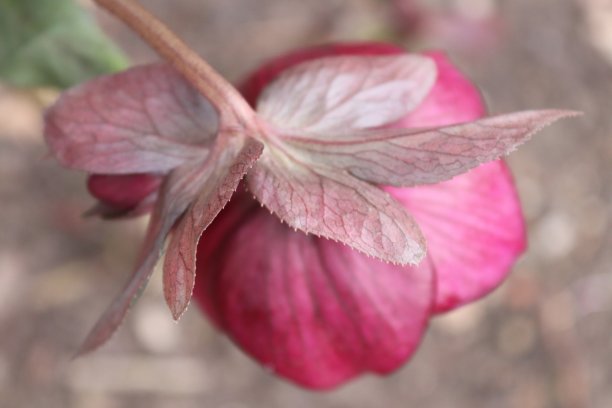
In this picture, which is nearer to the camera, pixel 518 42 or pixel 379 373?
pixel 379 373

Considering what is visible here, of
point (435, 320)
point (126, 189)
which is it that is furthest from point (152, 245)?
point (435, 320)

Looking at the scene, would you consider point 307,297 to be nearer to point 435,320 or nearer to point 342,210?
point 342,210

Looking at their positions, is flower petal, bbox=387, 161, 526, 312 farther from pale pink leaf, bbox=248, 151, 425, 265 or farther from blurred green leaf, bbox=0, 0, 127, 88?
blurred green leaf, bbox=0, 0, 127, 88

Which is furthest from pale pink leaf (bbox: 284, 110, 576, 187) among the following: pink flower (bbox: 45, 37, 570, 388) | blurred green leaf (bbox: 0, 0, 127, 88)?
blurred green leaf (bbox: 0, 0, 127, 88)

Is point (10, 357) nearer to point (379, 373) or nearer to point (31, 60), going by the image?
point (31, 60)

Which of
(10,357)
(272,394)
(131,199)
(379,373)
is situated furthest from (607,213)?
(131,199)

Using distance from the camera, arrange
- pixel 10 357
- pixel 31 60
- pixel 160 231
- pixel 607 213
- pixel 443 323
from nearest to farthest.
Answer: pixel 160 231, pixel 31 60, pixel 10 357, pixel 443 323, pixel 607 213

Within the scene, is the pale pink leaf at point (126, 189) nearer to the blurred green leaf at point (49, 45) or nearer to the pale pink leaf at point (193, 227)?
the pale pink leaf at point (193, 227)
